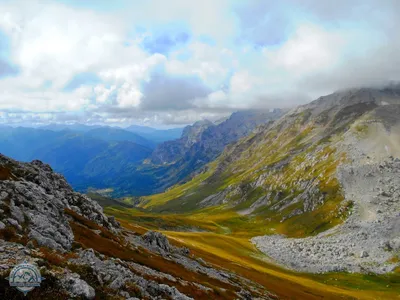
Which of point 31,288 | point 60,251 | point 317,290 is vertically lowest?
point 317,290

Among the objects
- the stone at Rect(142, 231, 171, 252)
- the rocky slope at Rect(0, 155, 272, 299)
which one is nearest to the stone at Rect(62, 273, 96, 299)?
the rocky slope at Rect(0, 155, 272, 299)

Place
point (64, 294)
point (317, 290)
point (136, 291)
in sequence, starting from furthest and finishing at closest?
point (317, 290)
point (136, 291)
point (64, 294)

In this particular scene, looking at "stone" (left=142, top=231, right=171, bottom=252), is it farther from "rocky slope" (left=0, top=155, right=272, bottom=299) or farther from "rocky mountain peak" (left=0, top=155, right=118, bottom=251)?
"rocky mountain peak" (left=0, top=155, right=118, bottom=251)

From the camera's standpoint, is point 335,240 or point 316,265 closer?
point 316,265

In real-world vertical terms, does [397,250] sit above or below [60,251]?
below

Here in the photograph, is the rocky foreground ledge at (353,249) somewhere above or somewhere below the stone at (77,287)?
below

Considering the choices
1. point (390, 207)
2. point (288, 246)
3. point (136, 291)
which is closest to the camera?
point (136, 291)

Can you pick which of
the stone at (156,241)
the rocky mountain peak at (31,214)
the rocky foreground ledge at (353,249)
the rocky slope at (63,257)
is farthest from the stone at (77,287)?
the rocky foreground ledge at (353,249)

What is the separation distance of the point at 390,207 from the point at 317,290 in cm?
13582

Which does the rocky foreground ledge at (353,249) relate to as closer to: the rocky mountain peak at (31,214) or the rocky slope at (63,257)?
the rocky slope at (63,257)

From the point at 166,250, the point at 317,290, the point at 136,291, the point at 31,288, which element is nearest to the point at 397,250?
the point at 317,290

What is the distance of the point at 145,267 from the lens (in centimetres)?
4012

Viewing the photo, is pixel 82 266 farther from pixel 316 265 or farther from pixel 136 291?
pixel 316 265

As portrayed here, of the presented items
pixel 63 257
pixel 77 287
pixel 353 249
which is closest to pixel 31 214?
pixel 63 257
